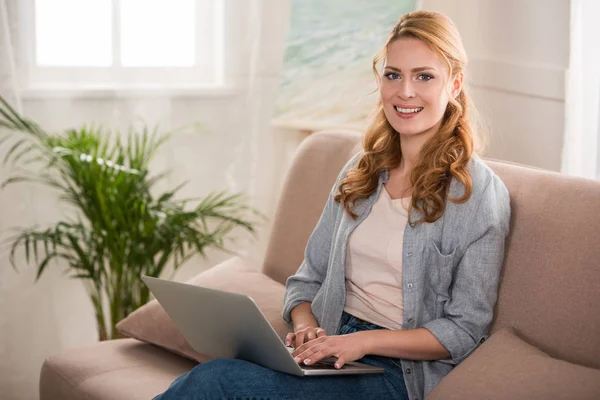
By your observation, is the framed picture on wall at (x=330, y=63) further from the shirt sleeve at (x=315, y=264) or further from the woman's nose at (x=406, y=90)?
the woman's nose at (x=406, y=90)

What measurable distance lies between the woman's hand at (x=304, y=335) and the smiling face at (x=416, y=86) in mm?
458

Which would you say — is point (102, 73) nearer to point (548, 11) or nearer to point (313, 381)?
point (548, 11)

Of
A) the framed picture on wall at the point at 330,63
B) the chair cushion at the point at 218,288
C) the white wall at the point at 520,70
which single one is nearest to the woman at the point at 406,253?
the chair cushion at the point at 218,288

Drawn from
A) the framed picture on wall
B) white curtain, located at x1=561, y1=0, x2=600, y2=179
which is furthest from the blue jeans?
the framed picture on wall

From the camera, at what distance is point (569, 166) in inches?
92.9

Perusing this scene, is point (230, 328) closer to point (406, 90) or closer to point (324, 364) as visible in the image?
point (324, 364)

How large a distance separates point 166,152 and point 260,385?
1.72m

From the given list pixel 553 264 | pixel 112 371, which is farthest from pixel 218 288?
pixel 553 264

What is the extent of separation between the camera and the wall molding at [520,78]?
8.07 feet

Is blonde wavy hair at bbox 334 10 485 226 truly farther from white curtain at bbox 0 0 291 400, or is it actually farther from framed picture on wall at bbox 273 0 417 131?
white curtain at bbox 0 0 291 400

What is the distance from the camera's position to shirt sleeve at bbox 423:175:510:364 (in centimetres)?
176

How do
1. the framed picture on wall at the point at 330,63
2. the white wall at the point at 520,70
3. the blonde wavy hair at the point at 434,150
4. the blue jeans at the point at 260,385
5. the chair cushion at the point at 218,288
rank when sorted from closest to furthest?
the blue jeans at the point at 260,385 → the blonde wavy hair at the point at 434,150 → the chair cushion at the point at 218,288 → the white wall at the point at 520,70 → the framed picture on wall at the point at 330,63

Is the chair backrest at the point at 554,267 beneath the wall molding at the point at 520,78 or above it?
beneath

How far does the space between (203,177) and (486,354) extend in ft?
6.08
